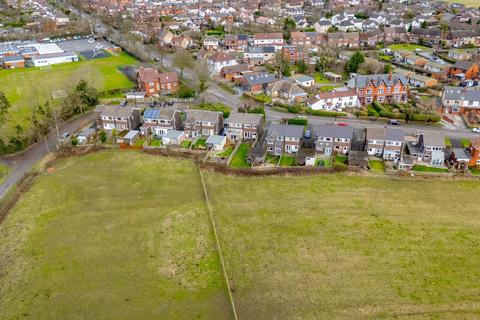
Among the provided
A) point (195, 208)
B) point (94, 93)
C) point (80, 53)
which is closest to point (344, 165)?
point (195, 208)

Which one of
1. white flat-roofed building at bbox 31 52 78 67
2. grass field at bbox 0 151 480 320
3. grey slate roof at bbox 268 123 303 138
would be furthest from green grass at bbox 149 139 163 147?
white flat-roofed building at bbox 31 52 78 67

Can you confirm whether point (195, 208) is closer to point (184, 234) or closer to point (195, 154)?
point (184, 234)

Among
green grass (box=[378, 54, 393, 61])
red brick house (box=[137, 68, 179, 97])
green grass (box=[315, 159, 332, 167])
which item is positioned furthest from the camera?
green grass (box=[378, 54, 393, 61])

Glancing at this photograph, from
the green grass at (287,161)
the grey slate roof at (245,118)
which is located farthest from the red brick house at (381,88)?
the green grass at (287,161)

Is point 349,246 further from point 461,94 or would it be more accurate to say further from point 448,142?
point 461,94

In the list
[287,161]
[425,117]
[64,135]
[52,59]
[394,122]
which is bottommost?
[287,161]

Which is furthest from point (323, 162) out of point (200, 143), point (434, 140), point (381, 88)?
point (381, 88)

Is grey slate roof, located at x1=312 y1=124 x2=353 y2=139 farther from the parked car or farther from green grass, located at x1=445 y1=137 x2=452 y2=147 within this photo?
the parked car
